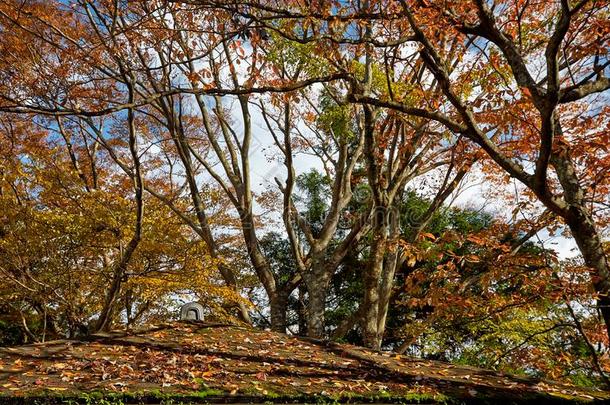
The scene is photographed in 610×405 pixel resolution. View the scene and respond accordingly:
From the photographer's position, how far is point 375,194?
7.36m

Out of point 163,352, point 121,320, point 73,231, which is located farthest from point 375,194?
point 121,320

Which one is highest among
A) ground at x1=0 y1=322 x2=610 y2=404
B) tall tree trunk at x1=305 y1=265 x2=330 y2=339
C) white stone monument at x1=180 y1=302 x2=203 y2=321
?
tall tree trunk at x1=305 y1=265 x2=330 y2=339

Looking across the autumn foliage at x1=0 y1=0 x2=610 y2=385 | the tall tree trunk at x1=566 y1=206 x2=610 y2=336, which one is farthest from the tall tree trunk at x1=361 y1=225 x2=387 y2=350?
the tall tree trunk at x1=566 y1=206 x2=610 y2=336

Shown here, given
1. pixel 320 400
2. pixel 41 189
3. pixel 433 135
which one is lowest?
pixel 320 400

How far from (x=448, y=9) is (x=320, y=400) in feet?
12.5

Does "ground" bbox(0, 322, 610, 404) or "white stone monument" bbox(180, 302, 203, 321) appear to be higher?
"white stone monument" bbox(180, 302, 203, 321)

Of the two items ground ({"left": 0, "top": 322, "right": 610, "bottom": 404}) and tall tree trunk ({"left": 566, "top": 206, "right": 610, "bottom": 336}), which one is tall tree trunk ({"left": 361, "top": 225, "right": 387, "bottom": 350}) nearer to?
ground ({"left": 0, "top": 322, "right": 610, "bottom": 404})

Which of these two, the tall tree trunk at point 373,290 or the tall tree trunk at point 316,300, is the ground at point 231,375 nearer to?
the tall tree trunk at point 373,290

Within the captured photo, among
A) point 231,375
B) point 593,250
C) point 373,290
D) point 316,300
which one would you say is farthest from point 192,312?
point 593,250

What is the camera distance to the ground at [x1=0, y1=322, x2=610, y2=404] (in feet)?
11.7

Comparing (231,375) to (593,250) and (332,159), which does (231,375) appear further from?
(332,159)

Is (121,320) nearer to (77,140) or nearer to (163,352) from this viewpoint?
(77,140)

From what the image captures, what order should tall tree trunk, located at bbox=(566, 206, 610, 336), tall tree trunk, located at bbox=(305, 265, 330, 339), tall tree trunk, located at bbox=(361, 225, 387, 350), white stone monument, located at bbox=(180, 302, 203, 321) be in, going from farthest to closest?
tall tree trunk, located at bbox=(305, 265, 330, 339) → tall tree trunk, located at bbox=(361, 225, 387, 350) → white stone monument, located at bbox=(180, 302, 203, 321) → tall tree trunk, located at bbox=(566, 206, 610, 336)

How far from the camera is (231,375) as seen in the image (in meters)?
4.21
